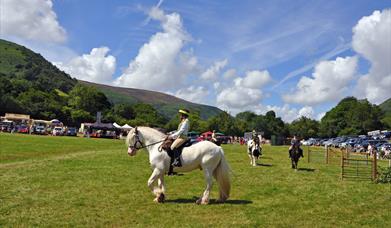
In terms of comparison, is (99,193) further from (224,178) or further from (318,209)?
(318,209)

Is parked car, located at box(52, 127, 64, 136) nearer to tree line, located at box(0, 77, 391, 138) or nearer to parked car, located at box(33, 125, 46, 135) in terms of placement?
parked car, located at box(33, 125, 46, 135)

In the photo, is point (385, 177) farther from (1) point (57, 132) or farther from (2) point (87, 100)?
(2) point (87, 100)

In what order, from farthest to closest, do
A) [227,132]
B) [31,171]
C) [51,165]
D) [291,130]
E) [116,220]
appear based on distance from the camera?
[291,130] → [227,132] → [51,165] → [31,171] → [116,220]

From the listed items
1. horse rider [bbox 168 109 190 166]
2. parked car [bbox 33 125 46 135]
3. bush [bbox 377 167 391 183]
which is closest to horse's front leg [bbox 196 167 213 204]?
horse rider [bbox 168 109 190 166]

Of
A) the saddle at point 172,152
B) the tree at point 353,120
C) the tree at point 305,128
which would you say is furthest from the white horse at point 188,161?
the tree at point 305,128

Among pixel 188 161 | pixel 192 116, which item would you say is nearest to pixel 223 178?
pixel 188 161

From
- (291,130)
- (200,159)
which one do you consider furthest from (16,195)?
(291,130)

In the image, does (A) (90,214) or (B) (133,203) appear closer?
(A) (90,214)

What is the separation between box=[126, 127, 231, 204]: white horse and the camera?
1240cm

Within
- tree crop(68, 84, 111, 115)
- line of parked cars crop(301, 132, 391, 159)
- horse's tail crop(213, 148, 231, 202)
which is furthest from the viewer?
tree crop(68, 84, 111, 115)

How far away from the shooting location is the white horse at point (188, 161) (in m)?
12.4

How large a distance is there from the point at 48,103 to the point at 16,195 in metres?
122

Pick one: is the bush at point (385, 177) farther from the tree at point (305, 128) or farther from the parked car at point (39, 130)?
the tree at point (305, 128)

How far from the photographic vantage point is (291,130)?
14525cm
